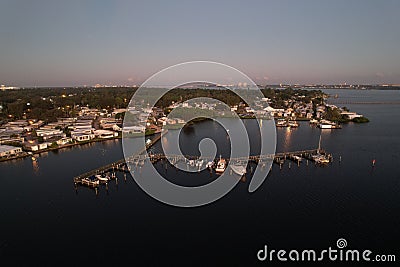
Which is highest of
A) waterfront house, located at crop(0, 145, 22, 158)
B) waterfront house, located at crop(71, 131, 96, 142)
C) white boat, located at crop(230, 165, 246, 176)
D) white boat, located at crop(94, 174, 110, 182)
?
waterfront house, located at crop(71, 131, 96, 142)

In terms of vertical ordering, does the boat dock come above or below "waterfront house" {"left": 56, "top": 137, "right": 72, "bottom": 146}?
below

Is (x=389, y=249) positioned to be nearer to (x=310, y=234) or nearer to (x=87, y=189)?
(x=310, y=234)

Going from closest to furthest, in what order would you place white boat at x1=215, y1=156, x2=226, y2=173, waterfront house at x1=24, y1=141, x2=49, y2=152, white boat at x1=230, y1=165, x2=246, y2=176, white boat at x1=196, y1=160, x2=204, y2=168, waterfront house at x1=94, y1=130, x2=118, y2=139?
white boat at x1=230, y1=165, x2=246, y2=176
white boat at x1=215, y1=156, x2=226, y2=173
white boat at x1=196, y1=160, x2=204, y2=168
waterfront house at x1=24, y1=141, x2=49, y2=152
waterfront house at x1=94, y1=130, x2=118, y2=139

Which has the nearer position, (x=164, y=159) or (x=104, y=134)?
(x=164, y=159)

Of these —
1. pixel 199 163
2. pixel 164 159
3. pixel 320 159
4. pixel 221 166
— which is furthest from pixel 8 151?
pixel 320 159

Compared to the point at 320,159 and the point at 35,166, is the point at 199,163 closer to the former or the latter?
the point at 320,159

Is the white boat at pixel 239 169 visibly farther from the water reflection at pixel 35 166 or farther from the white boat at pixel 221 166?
the water reflection at pixel 35 166

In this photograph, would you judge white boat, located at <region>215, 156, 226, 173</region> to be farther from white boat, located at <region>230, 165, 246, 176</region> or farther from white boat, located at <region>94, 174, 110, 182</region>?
white boat, located at <region>94, 174, 110, 182</region>

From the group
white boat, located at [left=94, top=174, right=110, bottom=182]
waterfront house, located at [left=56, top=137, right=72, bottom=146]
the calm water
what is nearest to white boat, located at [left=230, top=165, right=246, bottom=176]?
the calm water
